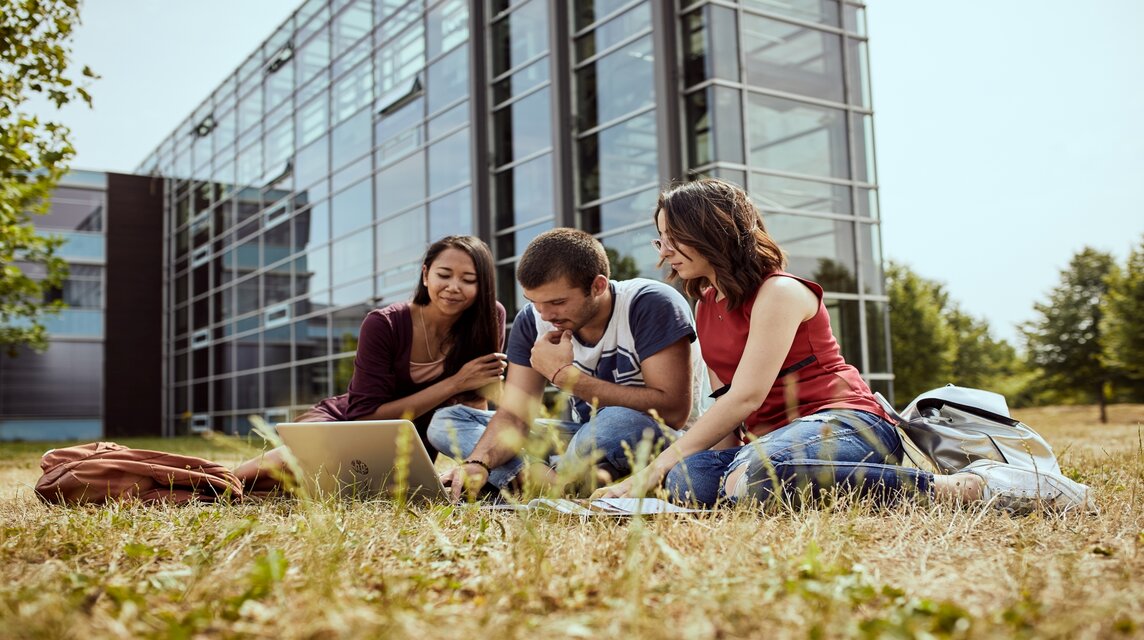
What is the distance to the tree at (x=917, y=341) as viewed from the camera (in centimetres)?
2716

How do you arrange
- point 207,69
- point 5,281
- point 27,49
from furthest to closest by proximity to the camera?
point 207,69 → point 5,281 → point 27,49

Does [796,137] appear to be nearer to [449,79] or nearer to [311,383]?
[449,79]

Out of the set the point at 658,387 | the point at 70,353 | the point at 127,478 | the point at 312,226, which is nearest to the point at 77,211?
the point at 70,353

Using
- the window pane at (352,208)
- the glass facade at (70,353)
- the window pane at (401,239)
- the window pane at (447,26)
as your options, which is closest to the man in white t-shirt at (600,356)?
the window pane at (401,239)

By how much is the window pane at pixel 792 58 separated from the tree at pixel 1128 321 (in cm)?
1220

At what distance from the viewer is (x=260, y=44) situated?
19.8 m

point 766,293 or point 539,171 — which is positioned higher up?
point 539,171

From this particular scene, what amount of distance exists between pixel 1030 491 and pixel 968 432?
29 cm

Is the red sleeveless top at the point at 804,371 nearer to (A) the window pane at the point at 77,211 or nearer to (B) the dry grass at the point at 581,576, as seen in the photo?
(B) the dry grass at the point at 581,576

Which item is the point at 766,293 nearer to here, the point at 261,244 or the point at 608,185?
the point at 608,185

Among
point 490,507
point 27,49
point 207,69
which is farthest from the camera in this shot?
point 207,69

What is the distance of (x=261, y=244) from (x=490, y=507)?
58.6ft

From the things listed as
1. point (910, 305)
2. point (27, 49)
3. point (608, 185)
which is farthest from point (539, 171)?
point (910, 305)

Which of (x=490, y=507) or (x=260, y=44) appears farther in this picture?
(x=260, y=44)
